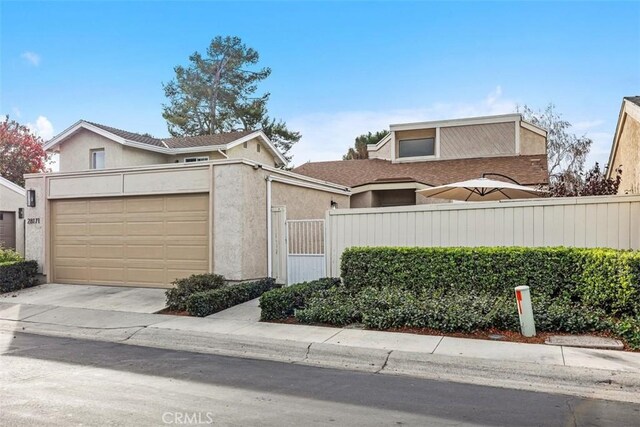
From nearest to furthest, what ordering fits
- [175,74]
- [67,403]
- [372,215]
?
Answer: [67,403]
[372,215]
[175,74]

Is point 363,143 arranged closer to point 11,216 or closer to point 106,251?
point 11,216

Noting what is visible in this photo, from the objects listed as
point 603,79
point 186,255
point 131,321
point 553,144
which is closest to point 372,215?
point 186,255

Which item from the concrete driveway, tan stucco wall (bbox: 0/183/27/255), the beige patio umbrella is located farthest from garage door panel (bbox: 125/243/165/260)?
tan stucco wall (bbox: 0/183/27/255)

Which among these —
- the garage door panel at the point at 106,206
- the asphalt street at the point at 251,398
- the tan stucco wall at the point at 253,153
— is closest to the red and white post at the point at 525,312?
the asphalt street at the point at 251,398

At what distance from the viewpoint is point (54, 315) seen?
32.9 feet

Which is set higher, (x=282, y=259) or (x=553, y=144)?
(x=553, y=144)

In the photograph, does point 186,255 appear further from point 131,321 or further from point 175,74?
point 175,74

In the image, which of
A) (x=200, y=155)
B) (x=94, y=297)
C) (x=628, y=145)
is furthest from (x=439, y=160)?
(x=94, y=297)

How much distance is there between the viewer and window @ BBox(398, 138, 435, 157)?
2427cm

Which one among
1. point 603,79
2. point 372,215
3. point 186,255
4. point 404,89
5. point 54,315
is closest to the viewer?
point 54,315

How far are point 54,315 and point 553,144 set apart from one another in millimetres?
29726

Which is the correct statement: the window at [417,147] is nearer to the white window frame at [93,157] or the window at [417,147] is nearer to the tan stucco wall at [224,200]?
the tan stucco wall at [224,200]

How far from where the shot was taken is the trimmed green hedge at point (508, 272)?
7.42 metres

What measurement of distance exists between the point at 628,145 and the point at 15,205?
910 inches
